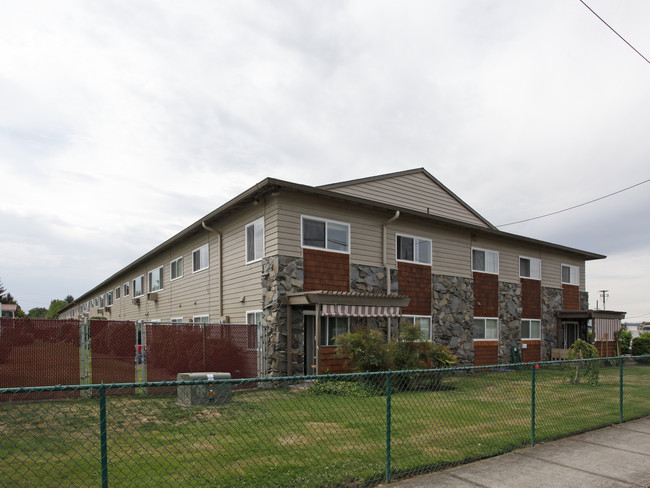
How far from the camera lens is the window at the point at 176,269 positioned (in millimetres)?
21359

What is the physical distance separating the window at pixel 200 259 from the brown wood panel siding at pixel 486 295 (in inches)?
405

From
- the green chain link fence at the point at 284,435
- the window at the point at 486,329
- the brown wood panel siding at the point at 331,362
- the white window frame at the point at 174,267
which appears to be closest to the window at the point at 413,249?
the window at the point at 486,329

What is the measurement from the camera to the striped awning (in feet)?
44.1

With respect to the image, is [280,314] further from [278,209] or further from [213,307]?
[213,307]

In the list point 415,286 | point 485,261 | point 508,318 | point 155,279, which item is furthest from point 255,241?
point 155,279

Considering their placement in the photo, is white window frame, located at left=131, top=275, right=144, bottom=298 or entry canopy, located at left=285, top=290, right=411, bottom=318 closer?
entry canopy, located at left=285, top=290, right=411, bottom=318

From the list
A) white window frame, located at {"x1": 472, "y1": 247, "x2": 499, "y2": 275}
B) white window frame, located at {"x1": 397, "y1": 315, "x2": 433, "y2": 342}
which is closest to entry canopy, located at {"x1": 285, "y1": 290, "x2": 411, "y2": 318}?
white window frame, located at {"x1": 397, "y1": 315, "x2": 433, "y2": 342}

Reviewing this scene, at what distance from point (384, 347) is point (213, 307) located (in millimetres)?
6981

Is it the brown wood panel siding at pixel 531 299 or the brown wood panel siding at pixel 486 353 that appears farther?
the brown wood panel siding at pixel 531 299

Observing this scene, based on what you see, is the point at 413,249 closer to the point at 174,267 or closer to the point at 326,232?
the point at 326,232

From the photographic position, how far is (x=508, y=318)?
2116 cm

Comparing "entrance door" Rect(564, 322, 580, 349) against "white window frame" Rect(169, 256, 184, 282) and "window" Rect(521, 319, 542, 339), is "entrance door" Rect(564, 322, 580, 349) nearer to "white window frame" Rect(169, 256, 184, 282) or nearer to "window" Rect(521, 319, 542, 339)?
"window" Rect(521, 319, 542, 339)

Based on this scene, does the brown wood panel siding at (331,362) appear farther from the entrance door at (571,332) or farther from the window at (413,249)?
the entrance door at (571,332)

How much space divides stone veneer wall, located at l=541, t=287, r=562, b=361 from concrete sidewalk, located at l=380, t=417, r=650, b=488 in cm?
1620
